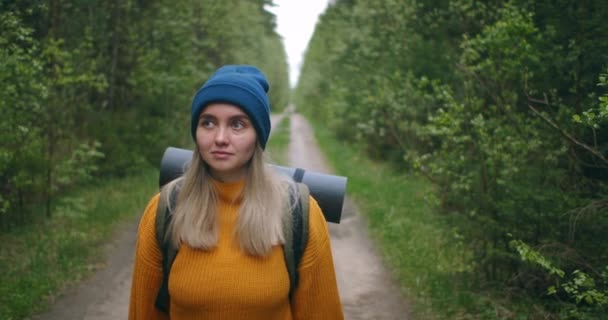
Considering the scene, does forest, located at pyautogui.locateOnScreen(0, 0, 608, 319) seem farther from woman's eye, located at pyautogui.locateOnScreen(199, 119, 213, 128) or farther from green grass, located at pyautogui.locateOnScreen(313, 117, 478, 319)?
woman's eye, located at pyautogui.locateOnScreen(199, 119, 213, 128)

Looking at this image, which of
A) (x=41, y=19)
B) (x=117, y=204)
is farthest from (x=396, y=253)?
(x=41, y=19)

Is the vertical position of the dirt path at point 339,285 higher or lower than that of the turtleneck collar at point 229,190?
lower

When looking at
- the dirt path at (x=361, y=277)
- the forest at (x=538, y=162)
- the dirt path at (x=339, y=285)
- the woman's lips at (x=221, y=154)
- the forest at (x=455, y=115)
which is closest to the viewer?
the woman's lips at (x=221, y=154)

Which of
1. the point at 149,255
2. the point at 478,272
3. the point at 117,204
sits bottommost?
the point at 117,204

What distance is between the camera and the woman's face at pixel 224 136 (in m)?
2.23

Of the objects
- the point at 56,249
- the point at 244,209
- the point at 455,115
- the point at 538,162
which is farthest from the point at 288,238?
the point at 56,249

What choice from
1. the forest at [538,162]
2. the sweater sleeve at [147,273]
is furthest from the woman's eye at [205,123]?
the forest at [538,162]

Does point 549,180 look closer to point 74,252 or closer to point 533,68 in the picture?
point 533,68

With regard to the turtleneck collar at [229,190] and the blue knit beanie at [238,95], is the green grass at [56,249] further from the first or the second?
the blue knit beanie at [238,95]

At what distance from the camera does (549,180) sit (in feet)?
18.9

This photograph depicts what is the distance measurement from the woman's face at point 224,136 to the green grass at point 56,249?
14.5 ft

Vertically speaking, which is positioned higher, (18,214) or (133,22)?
(133,22)

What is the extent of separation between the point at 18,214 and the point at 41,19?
9.86ft

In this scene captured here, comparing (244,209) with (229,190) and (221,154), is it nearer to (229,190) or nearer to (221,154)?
(229,190)
